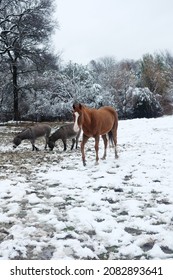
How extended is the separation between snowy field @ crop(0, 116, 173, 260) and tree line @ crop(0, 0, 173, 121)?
2075 centimetres

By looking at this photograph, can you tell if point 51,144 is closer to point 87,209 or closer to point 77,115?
point 77,115

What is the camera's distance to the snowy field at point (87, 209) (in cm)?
485

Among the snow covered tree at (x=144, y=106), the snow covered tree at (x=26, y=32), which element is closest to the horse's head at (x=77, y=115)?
the snow covered tree at (x=26, y=32)

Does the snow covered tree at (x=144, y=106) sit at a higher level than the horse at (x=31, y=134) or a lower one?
higher

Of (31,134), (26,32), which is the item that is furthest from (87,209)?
(26,32)

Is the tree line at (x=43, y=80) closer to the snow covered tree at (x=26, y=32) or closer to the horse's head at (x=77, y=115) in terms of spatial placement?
the snow covered tree at (x=26, y=32)

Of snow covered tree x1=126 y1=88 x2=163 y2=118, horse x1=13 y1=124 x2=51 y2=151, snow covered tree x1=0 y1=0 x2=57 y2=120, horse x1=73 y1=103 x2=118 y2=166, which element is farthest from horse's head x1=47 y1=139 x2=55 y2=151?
snow covered tree x1=126 y1=88 x2=163 y2=118

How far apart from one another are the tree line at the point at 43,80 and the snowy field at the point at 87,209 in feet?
68.1

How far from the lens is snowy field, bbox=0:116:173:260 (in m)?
4.85

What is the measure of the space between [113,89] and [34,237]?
155 feet

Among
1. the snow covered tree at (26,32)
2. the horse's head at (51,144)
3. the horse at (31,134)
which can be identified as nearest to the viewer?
the horse's head at (51,144)

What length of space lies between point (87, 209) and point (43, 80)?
26800 millimetres
